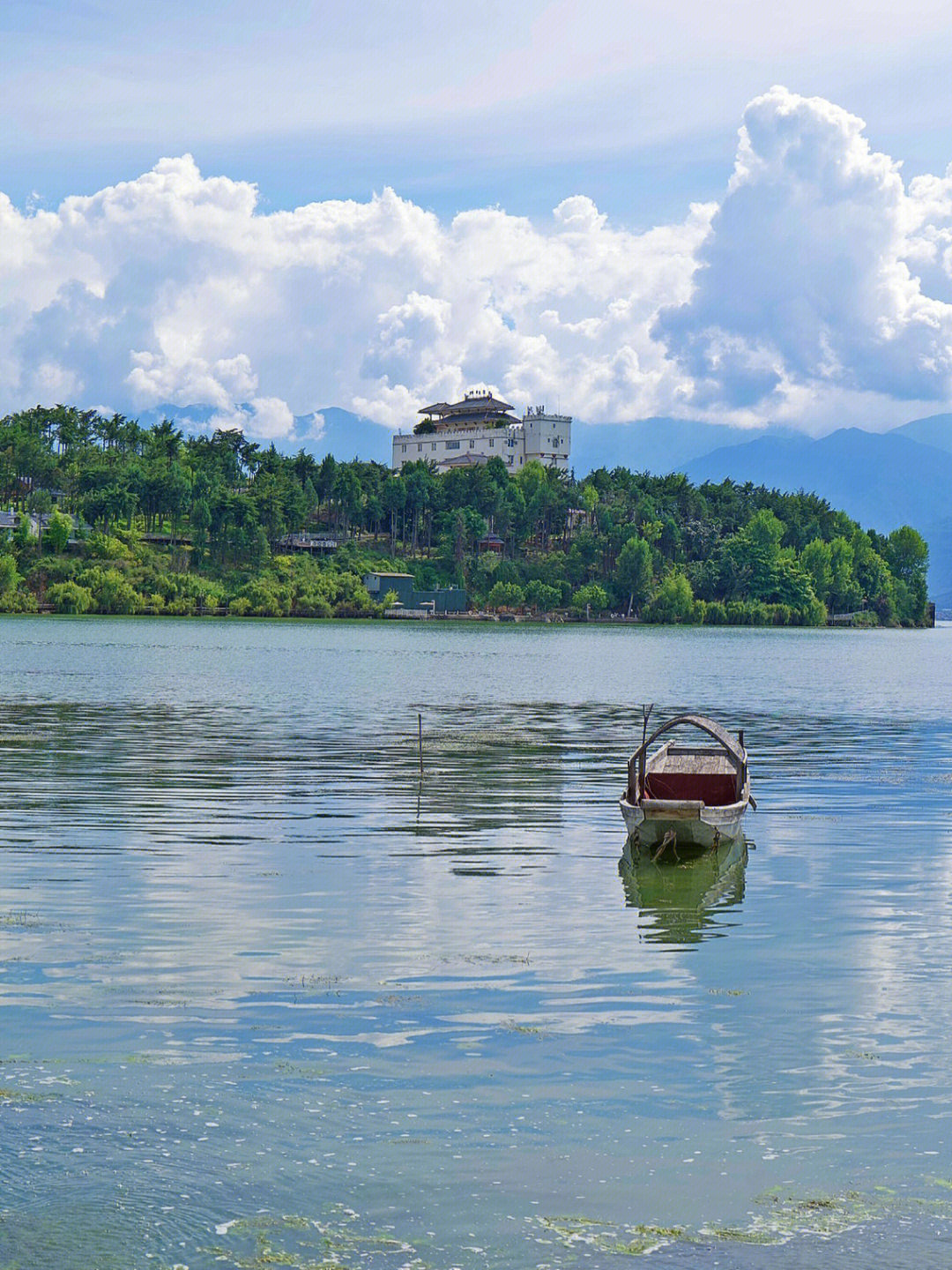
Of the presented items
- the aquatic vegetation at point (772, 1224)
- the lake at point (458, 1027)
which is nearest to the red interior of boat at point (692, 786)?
the lake at point (458, 1027)

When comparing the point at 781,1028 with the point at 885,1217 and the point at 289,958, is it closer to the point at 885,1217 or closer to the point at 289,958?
the point at 885,1217

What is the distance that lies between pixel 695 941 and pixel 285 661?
286 feet

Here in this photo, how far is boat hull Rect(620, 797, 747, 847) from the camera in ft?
95.6

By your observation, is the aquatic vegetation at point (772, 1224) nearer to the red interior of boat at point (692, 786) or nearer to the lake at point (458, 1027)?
the lake at point (458, 1027)

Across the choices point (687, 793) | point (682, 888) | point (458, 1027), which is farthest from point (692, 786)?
point (458, 1027)

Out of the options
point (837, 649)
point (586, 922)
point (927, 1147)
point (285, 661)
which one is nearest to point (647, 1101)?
point (927, 1147)

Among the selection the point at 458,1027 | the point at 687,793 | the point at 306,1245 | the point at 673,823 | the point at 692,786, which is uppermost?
the point at 692,786

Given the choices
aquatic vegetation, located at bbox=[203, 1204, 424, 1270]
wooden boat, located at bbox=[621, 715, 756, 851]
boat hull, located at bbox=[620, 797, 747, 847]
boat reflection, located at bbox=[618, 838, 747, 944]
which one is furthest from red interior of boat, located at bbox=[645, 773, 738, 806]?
aquatic vegetation, located at bbox=[203, 1204, 424, 1270]

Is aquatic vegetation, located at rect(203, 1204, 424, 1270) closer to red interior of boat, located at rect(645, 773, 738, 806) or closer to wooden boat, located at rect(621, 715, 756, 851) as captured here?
wooden boat, located at rect(621, 715, 756, 851)

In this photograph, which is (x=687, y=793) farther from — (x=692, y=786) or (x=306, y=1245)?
(x=306, y=1245)

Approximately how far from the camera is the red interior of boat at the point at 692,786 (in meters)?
32.8

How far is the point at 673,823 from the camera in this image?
29.1m

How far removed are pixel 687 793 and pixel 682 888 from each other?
6743mm

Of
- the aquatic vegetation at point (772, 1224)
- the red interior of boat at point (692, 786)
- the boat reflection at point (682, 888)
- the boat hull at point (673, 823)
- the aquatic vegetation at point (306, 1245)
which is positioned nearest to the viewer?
the aquatic vegetation at point (306, 1245)
